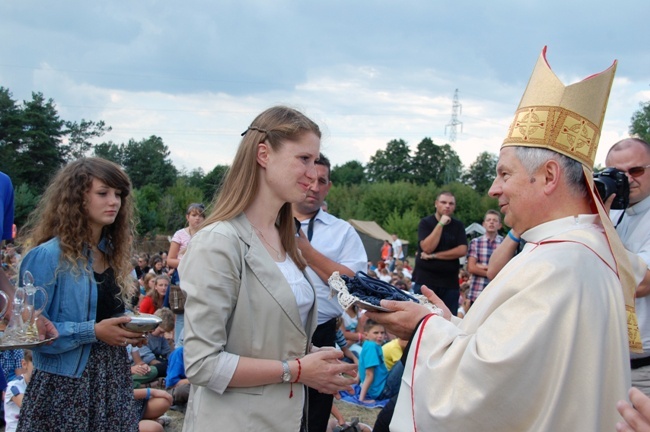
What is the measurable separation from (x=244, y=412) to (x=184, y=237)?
6.16m

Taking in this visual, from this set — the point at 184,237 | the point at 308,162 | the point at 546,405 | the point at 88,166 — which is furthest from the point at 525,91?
the point at 184,237

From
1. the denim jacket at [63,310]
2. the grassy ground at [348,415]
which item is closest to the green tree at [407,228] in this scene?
the grassy ground at [348,415]

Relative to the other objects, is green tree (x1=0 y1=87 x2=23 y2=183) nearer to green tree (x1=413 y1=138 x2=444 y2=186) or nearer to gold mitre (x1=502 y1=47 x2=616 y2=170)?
gold mitre (x1=502 y1=47 x2=616 y2=170)

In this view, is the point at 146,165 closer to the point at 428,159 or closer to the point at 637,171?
the point at 428,159

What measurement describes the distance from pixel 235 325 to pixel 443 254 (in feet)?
18.7

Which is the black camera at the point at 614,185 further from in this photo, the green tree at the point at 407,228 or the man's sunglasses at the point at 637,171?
the green tree at the point at 407,228

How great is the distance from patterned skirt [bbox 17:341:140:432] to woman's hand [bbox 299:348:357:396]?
144cm

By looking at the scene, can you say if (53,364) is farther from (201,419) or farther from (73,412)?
(201,419)

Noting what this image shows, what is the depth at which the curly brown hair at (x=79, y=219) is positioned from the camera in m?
3.09

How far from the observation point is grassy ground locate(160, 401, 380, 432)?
600 cm

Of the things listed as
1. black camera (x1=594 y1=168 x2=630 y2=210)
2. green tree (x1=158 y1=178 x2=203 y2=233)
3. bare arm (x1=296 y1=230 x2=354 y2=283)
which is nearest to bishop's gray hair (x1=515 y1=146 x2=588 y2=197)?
black camera (x1=594 y1=168 x2=630 y2=210)

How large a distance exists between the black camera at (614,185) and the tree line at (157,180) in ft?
73.1

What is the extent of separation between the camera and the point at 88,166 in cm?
326

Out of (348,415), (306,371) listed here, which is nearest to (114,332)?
(306,371)
